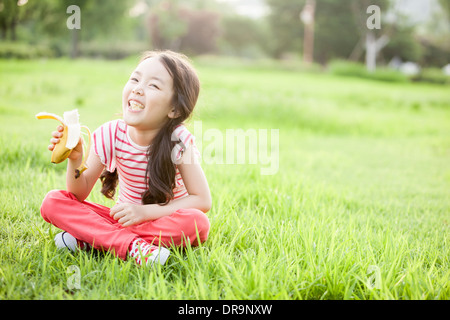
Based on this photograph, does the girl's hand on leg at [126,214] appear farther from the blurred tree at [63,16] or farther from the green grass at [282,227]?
the blurred tree at [63,16]

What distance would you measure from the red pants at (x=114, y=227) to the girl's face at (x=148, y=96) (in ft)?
1.46

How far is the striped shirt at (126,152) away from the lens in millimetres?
1857

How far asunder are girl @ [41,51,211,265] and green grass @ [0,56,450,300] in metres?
0.10

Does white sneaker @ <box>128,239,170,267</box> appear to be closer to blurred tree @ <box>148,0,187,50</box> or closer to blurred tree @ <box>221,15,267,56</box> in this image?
blurred tree @ <box>148,0,187,50</box>

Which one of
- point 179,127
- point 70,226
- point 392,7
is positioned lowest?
point 70,226

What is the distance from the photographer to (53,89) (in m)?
7.63

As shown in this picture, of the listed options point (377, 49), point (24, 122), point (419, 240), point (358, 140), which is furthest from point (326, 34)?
point (419, 240)

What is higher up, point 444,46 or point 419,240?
point 444,46

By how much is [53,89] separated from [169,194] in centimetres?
676

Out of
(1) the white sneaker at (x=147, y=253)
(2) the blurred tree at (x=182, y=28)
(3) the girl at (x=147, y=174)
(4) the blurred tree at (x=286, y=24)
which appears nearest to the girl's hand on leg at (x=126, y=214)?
(3) the girl at (x=147, y=174)

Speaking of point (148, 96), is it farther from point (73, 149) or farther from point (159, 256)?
point (159, 256)

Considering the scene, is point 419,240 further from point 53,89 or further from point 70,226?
point 53,89

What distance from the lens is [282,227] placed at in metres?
1.96

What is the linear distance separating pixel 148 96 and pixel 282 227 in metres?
0.92
